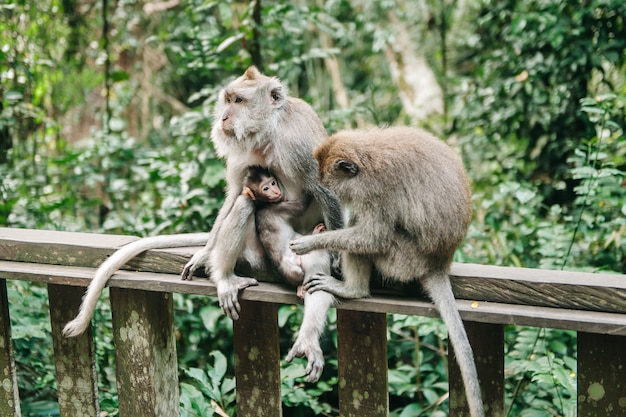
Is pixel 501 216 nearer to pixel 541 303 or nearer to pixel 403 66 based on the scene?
pixel 541 303

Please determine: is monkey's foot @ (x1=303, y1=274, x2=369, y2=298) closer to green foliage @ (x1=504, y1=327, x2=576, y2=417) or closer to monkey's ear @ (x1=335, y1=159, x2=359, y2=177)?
monkey's ear @ (x1=335, y1=159, x2=359, y2=177)

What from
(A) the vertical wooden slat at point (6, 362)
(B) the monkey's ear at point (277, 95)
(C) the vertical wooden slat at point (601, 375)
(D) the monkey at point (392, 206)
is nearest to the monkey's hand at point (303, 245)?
(D) the monkey at point (392, 206)

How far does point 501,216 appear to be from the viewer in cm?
429

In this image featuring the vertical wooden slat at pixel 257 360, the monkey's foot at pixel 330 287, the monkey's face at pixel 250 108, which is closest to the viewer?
the monkey's foot at pixel 330 287

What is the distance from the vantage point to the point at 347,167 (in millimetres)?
2346

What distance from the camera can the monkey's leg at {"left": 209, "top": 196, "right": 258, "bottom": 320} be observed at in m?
2.18

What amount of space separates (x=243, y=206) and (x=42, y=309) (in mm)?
1532

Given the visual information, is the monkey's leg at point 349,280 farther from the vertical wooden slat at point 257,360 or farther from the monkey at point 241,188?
the vertical wooden slat at point 257,360

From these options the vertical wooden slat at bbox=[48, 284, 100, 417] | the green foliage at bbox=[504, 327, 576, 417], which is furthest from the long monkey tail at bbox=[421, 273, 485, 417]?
the vertical wooden slat at bbox=[48, 284, 100, 417]

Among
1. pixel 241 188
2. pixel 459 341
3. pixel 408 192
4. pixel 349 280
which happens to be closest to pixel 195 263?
pixel 349 280

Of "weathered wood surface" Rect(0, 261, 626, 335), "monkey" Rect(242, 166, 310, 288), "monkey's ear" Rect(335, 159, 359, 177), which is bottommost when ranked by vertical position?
"weathered wood surface" Rect(0, 261, 626, 335)

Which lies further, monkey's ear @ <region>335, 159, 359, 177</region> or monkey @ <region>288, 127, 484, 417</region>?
monkey's ear @ <region>335, 159, 359, 177</region>

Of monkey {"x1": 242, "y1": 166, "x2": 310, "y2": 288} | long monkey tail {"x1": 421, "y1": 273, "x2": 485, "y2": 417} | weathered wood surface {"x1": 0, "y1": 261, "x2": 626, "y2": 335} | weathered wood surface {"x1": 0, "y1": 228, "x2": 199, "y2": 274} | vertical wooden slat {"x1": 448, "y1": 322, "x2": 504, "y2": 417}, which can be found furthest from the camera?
monkey {"x1": 242, "y1": 166, "x2": 310, "y2": 288}

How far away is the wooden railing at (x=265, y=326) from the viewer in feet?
5.92
